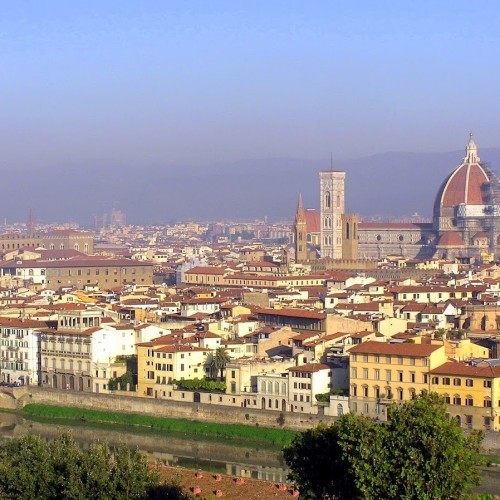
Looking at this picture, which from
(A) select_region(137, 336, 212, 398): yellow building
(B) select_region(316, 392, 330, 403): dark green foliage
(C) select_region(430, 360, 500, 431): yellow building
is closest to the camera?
(C) select_region(430, 360, 500, 431): yellow building

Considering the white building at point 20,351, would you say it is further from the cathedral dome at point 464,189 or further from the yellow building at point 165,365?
the cathedral dome at point 464,189

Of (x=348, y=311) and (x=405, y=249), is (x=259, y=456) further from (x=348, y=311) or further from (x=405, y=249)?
(x=405, y=249)

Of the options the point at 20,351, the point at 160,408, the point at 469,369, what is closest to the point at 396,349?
the point at 469,369

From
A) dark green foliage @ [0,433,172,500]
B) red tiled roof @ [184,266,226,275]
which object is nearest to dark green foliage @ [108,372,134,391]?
dark green foliage @ [0,433,172,500]

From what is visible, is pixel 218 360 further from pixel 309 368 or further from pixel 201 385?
pixel 309 368

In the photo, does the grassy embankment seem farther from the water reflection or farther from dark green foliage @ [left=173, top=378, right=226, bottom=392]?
dark green foliage @ [left=173, top=378, right=226, bottom=392]

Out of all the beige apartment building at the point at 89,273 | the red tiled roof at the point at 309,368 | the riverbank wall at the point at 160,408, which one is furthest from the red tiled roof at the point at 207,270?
the red tiled roof at the point at 309,368
